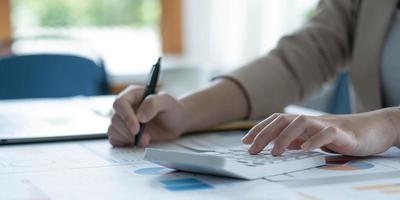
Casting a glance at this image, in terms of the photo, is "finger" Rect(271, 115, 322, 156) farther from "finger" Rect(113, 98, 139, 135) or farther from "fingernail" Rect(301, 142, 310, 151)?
"finger" Rect(113, 98, 139, 135)

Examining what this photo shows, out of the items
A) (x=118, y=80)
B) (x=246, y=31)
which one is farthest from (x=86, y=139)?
(x=246, y=31)

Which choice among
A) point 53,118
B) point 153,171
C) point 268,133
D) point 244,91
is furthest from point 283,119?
point 53,118

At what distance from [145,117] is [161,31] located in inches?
102

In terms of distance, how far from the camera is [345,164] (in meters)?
0.90

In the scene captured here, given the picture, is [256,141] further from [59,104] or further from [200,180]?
[59,104]

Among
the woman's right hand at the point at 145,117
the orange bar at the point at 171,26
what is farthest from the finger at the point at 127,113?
the orange bar at the point at 171,26

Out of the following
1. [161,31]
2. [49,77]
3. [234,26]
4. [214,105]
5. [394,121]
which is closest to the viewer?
[394,121]

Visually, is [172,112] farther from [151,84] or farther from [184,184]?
[184,184]

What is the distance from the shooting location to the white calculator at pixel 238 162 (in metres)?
0.78

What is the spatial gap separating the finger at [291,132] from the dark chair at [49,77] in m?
1.39

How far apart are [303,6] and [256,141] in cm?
233

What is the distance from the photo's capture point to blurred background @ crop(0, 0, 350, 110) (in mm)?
3197

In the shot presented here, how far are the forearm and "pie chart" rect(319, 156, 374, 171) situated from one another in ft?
1.02

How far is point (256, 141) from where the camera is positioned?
0.90 metres
